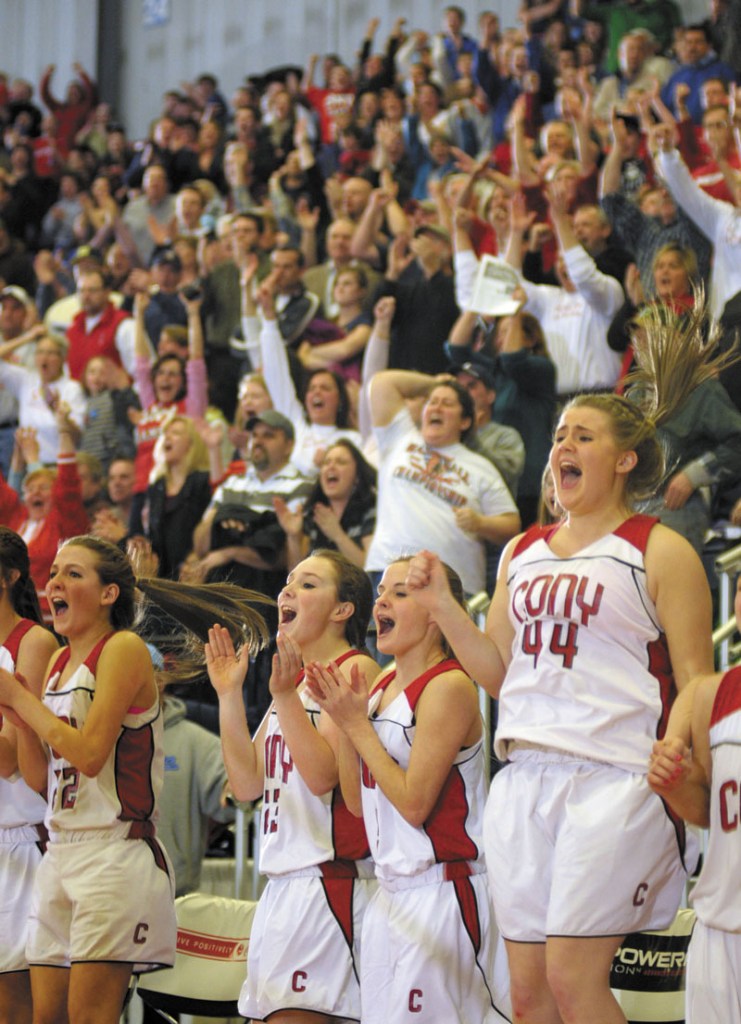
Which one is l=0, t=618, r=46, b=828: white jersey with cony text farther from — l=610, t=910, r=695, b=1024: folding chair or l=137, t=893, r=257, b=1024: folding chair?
l=610, t=910, r=695, b=1024: folding chair

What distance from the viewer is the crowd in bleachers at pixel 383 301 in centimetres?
697

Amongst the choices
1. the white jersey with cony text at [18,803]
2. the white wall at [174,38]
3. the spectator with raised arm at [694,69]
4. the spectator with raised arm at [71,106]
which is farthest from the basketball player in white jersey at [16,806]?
the spectator with raised arm at [71,106]

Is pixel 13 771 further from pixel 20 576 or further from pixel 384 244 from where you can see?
pixel 384 244

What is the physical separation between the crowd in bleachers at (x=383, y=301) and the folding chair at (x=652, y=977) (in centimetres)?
199

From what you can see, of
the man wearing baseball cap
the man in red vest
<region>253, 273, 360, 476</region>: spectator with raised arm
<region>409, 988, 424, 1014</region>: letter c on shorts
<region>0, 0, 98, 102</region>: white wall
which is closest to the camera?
<region>409, 988, 424, 1014</region>: letter c on shorts

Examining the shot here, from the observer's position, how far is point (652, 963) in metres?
4.58

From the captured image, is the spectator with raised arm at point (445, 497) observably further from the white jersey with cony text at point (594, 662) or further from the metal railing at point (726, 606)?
the white jersey with cony text at point (594, 662)

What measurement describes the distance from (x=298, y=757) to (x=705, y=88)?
22.6 ft

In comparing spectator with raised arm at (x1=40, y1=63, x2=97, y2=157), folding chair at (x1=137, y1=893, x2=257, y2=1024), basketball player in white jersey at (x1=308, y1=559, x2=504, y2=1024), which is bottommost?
folding chair at (x1=137, y1=893, x2=257, y2=1024)

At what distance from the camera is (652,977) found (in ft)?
15.0

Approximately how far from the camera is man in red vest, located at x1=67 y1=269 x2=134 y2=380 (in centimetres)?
1082

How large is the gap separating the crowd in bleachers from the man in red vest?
0.02 meters

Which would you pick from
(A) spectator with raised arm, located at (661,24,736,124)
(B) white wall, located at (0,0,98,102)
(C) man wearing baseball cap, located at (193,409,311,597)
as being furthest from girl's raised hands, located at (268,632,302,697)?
(B) white wall, located at (0,0,98,102)

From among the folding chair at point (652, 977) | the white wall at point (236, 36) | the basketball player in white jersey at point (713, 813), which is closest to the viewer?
the basketball player in white jersey at point (713, 813)
